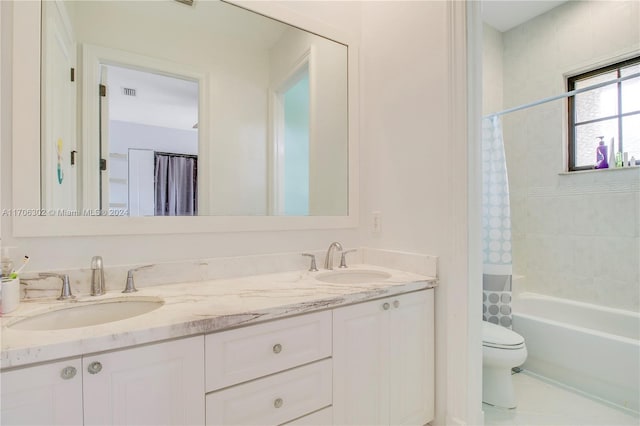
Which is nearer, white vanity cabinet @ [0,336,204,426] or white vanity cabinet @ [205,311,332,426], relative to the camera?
white vanity cabinet @ [0,336,204,426]

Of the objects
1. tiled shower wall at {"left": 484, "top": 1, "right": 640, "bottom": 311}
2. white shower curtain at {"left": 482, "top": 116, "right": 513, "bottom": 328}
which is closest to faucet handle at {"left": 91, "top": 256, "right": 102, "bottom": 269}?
white shower curtain at {"left": 482, "top": 116, "right": 513, "bottom": 328}

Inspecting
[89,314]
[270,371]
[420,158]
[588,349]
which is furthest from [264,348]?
[588,349]

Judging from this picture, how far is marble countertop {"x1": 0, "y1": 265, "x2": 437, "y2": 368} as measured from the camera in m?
0.75

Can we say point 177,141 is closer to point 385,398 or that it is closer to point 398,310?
point 398,310

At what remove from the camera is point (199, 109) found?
56.6 inches

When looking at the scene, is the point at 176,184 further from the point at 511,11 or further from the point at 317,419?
the point at 511,11

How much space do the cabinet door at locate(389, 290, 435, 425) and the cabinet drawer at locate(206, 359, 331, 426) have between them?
34 centimetres

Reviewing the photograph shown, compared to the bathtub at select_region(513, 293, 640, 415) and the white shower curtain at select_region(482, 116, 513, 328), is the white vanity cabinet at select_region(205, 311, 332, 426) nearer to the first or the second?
the white shower curtain at select_region(482, 116, 513, 328)

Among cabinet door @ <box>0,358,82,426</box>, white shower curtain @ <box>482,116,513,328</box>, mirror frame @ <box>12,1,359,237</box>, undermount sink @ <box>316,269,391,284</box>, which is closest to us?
cabinet door @ <box>0,358,82,426</box>

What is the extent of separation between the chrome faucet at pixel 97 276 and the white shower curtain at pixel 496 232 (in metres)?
2.12

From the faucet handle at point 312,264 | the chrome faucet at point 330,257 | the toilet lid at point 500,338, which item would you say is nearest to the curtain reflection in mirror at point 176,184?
the faucet handle at point 312,264

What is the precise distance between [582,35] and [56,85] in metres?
3.33

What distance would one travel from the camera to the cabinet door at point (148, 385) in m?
0.79

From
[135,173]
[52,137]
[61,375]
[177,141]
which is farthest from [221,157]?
[61,375]
